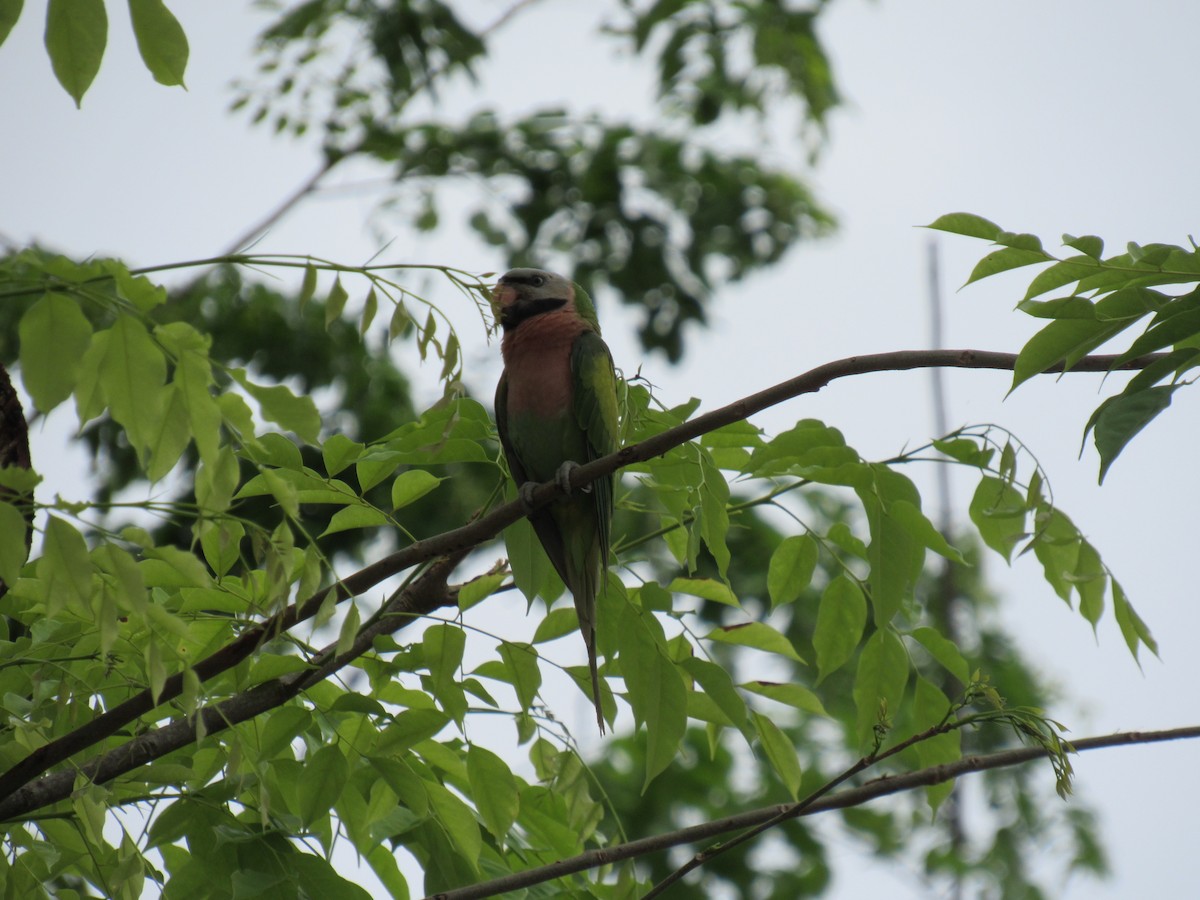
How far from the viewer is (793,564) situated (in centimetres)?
292

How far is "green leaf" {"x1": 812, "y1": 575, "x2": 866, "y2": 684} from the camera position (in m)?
2.83

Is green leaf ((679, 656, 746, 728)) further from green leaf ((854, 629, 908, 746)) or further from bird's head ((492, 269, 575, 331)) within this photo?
bird's head ((492, 269, 575, 331))

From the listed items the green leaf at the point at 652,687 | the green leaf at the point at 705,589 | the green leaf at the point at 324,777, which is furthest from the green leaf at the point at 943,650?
the green leaf at the point at 324,777

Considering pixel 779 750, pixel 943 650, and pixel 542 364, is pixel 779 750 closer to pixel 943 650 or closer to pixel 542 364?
pixel 943 650

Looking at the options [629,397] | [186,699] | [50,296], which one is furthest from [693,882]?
[50,296]

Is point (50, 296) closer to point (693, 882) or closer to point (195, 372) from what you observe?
point (195, 372)

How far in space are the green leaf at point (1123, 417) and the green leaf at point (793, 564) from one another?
1059mm

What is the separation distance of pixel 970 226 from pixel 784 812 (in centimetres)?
126

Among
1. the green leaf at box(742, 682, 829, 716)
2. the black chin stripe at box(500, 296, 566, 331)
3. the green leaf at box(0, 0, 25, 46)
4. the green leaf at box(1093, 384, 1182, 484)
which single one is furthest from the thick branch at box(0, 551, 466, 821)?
the black chin stripe at box(500, 296, 566, 331)

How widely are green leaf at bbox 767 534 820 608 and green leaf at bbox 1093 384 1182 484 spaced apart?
106 centimetres

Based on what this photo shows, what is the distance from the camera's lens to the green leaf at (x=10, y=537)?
66.1 inches

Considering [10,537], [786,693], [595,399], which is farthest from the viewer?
[595,399]

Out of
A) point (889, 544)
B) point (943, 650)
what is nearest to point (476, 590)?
point (889, 544)

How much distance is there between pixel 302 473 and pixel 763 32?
7.23m
